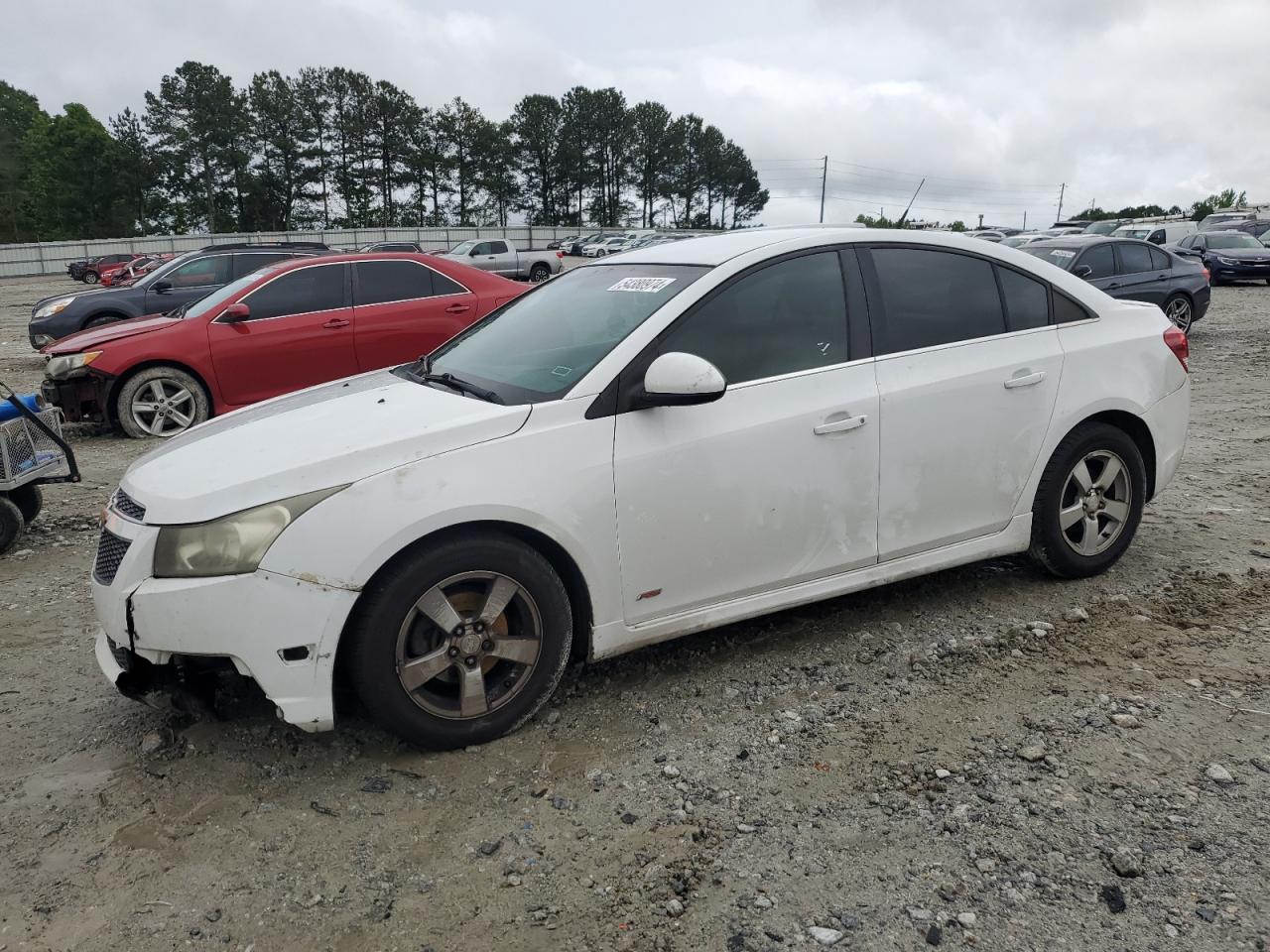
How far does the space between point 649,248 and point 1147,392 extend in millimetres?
2415

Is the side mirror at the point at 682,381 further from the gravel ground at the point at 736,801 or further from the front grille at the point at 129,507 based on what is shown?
the front grille at the point at 129,507

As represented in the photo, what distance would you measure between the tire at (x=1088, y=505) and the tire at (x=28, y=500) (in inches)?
229

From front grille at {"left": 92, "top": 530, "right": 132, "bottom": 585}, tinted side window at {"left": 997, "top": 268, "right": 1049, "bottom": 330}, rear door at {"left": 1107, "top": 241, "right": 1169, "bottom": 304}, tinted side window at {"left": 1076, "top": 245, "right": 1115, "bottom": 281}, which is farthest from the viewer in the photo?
rear door at {"left": 1107, "top": 241, "right": 1169, "bottom": 304}

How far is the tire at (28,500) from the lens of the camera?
5938 mm

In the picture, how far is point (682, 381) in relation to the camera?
3213 millimetres


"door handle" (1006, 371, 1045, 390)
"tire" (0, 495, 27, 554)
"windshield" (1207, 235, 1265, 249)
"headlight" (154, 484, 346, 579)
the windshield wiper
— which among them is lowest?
"tire" (0, 495, 27, 554)

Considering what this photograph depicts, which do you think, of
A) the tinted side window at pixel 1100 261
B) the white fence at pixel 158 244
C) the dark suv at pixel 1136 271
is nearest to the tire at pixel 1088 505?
the dark suv at pixel 1136 271

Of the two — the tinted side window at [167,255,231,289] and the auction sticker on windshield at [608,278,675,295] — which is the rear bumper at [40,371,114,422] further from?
the auction sticker on windshield at [608,278,675,295]

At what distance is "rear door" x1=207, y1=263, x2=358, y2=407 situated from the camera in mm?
8727

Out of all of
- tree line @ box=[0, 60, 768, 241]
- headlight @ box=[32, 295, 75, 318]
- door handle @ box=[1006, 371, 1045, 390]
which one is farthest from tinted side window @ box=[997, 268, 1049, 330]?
tree line @ box=[0, 60, 768, 241]

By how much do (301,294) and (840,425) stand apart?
6.73 meters

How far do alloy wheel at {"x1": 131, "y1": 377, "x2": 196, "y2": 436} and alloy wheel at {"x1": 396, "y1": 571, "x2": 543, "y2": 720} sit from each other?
22.0 feet

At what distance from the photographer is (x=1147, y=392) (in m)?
4.47

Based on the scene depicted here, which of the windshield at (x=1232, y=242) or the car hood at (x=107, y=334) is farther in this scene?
the windshield at (x=1232, y=242)
